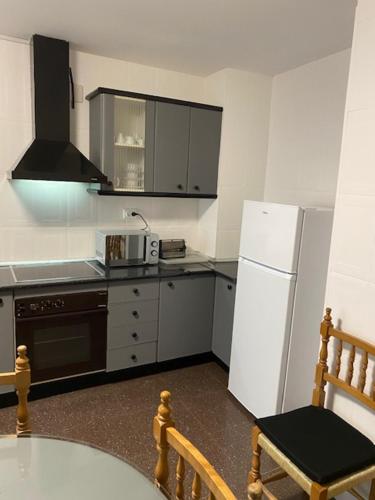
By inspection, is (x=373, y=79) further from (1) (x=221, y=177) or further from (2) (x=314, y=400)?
(1) (x=221, y=177)

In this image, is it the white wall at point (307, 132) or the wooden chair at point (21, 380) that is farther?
the white wall at point (307, 132)

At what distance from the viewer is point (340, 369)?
1980 mm

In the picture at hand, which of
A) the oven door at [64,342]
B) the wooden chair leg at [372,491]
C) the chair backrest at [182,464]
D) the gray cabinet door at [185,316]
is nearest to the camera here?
the chair backrest at [182,464]

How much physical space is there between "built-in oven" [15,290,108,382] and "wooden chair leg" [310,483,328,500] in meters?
1.82

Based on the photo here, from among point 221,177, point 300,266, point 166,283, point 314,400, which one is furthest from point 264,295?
point 221,177

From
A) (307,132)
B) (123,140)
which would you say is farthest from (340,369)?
(123,140)

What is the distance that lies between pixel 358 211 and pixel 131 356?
2.00 metres

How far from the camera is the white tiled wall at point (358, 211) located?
1.77m

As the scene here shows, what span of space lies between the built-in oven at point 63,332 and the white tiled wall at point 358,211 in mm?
1668

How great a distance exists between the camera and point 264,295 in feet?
8.07

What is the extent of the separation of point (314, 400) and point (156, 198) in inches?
86.6

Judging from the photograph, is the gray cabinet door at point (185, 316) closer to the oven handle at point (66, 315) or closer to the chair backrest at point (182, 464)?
the oven handle at point (66, 315)

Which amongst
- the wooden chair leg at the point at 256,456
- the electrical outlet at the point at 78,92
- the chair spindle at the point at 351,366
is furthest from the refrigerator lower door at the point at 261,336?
the electrical outlet at the point at 78,92

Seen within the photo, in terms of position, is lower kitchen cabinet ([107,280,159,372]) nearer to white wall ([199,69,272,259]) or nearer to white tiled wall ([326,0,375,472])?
white wall ([199,69,272,259])
